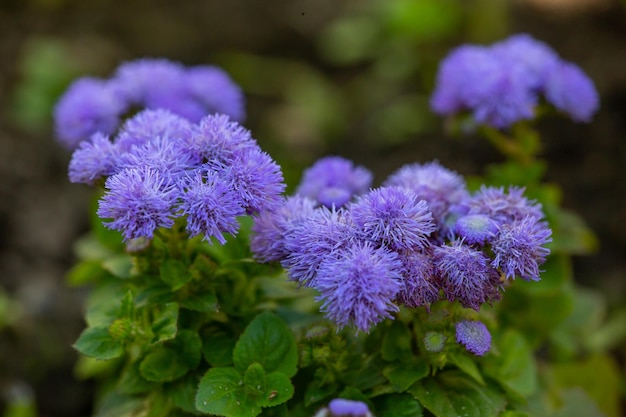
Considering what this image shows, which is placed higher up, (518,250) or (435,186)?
(435,186)

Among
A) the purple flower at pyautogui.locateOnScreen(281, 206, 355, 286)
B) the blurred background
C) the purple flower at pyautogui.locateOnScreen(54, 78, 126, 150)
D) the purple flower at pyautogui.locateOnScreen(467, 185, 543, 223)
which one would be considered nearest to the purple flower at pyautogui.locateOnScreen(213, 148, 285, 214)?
the purple flower at pyautogui.locateOnScreen(281, 206, 355, 286)

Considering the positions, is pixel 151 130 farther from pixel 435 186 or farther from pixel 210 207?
pixel 435 186

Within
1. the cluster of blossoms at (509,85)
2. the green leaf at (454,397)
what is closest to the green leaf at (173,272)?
the green leaf at (454,397)

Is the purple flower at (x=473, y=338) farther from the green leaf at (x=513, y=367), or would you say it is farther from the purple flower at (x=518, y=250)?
the green leaf at (x=513, y=367)

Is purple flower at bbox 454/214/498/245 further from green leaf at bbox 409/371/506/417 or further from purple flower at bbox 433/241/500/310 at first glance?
green leaf at bbox 409/371/506/417

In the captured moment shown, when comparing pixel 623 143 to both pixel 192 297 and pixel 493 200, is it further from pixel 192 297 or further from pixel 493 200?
pixel 192 297

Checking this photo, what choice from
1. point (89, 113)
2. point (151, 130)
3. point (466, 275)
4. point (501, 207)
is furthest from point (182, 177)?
point (89, 113)
